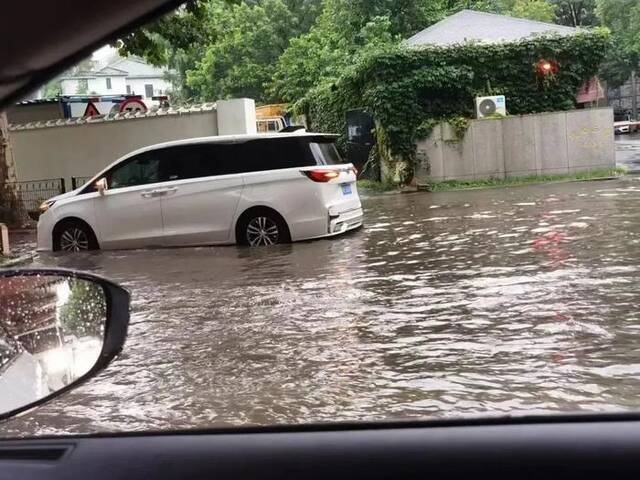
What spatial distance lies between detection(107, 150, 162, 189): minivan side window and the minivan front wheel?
858mm

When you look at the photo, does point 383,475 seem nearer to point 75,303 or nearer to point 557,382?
point 75,303

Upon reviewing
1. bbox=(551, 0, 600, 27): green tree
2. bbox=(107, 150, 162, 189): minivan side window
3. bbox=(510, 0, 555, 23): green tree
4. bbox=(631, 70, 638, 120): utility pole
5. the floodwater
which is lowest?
the floodwater

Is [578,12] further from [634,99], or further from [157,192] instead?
[157,192]

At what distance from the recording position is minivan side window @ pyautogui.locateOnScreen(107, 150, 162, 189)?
11.8 meters

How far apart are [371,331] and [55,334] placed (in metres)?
4.47

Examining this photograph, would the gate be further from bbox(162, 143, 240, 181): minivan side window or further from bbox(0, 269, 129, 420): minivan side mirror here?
bbox(0, 269, 129, 420): minivan side mirror

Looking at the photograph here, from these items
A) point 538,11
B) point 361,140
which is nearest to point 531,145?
point 361,140

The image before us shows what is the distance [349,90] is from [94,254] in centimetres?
1294

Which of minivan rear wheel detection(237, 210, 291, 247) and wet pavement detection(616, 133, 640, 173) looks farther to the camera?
wet pavement detection(616, 133, 640, 173)

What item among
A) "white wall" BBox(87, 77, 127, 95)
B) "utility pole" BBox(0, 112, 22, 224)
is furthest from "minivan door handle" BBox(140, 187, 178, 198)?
"utility pole" BBox(0, 112, 22, 224)

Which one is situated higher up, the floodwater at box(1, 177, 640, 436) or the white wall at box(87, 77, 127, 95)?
the white wall at box(87, 77, 127, 95)

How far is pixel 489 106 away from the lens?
20.6 m

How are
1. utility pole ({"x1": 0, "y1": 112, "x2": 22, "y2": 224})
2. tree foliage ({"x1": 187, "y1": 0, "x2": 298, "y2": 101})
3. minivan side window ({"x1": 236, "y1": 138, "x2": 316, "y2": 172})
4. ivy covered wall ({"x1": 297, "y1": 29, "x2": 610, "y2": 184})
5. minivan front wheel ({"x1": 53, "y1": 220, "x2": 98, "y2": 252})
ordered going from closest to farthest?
minivan side window ({"x1": 236, "y1": 138, "x2": 316, "y2": 172})
minivan front wheel ({"x1": 53, "y1": 220, "x2": 98, "y2": 252})
utility pole ({"x1": 0, "y1": 112, "x2": 22, "y2": 224})
ivy covered wall ({"x1": 297, "y1": 29, "x2": 610, "y2": 184})
tree foliage ({"x1": 187, "y1": 0, "x2": 298, "y2": 101})

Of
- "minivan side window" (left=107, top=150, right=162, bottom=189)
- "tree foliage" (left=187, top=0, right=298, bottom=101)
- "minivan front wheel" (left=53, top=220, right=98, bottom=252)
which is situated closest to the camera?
"minivan side window" (left=107, top=150, right=162, bottom=189)
